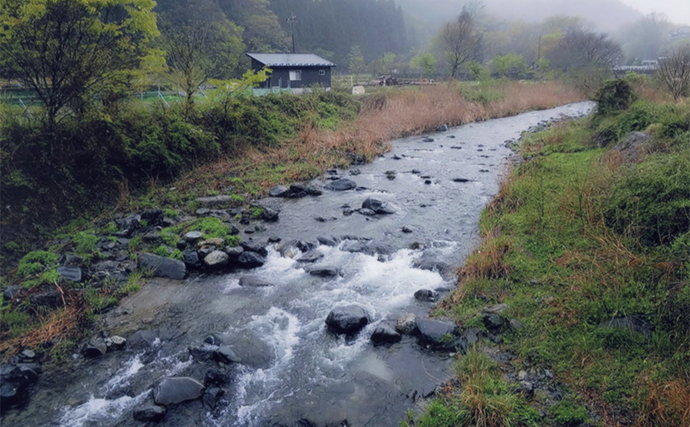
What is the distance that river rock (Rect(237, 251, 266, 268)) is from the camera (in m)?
8.64

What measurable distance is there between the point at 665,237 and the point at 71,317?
29.0ft

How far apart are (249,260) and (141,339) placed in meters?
2.78

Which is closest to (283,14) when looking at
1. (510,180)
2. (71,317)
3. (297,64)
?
(297,64)

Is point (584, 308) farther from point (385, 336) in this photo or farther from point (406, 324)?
point (385, 336)

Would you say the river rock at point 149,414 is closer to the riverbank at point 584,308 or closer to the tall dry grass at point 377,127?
the riverbank at point 584,308

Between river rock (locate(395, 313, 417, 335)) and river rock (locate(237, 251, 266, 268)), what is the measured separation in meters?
3.38

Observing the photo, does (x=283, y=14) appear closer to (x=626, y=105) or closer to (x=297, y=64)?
(x=297, y=64)

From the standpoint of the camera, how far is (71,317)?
6.47m

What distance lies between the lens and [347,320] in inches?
253

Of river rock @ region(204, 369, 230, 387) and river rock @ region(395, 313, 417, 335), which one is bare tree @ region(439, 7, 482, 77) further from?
river rock @ region(204, 369, 230, 387)

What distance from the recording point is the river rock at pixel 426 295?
7.21 m

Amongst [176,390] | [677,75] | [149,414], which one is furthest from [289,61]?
[149,414]

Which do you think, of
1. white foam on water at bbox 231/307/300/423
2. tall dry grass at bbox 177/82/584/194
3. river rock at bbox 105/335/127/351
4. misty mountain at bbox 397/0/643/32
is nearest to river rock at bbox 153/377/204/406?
white foam on water at bbox 231/307/300/423

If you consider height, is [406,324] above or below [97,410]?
above
